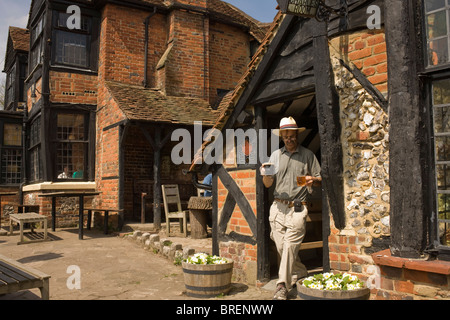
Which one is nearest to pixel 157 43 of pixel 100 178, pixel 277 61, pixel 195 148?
pixel 195 148

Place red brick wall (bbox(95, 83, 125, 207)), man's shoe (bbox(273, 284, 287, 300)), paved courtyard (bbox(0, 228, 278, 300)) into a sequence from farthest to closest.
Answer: red brick wall (bbox(95, 83, 125, 207)) < paved courtyard (bbox(0, 228, 278, 300)) < man's shoe (bbox(273, 284, 287, 300))

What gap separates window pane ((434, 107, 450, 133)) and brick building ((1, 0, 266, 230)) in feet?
27.5

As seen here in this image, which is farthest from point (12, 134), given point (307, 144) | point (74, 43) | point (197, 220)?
point (307, 144)

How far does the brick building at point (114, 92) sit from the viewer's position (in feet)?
40.2

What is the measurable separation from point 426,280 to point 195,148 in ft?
34.8

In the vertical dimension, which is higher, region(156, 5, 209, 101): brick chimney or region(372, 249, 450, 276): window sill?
region(156, 5, 209, 101): brick chimney

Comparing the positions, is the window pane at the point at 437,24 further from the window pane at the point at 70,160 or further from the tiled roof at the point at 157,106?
the window pane at the point at 70,160

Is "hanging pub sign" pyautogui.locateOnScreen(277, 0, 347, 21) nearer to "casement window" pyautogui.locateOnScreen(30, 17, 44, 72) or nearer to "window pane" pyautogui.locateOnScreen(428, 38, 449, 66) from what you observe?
"window pane" pyautogui.locateOnScreen(428, 38, 449, 66)

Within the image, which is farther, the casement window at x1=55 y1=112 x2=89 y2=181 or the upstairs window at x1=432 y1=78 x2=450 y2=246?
the casement window at x1=55 y1=112 x2=89 y2=181

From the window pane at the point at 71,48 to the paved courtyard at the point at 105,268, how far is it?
18.5ft

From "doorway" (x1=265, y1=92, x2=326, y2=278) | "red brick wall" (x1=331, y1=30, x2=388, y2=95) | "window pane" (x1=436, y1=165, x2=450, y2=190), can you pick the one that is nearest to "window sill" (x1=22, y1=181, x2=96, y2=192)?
"doorway" (x1=265, y1=92, x2=326, y2=278)

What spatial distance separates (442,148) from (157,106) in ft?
31.1

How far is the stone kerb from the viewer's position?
25.6 feet
